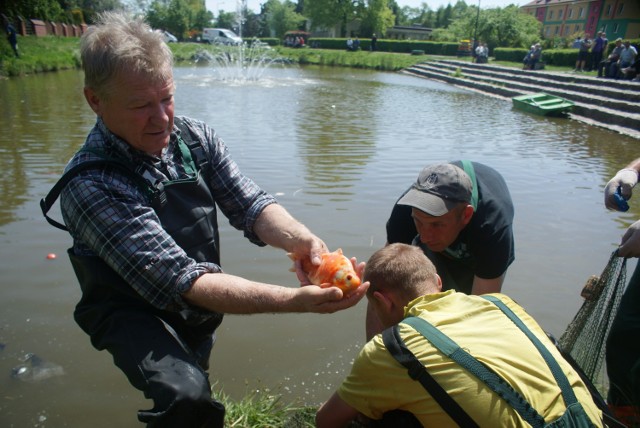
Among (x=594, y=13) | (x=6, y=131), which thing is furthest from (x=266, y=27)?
(x=6, y=131)

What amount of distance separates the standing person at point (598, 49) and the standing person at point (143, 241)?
30.0 meters

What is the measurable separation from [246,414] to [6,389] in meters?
1.75

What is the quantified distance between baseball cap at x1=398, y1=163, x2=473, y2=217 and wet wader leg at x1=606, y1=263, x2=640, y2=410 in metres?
1.12

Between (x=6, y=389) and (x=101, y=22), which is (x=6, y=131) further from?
(x=101, y=22)

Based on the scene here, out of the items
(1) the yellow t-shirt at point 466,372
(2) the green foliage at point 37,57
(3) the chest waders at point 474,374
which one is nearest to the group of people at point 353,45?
(2) the green foliage at point 37,57

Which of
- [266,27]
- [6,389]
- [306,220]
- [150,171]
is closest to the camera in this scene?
[150,171]

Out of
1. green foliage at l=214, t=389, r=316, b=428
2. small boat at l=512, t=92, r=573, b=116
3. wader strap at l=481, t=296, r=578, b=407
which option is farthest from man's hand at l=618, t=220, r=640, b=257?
small boat at l=512, t=92, r=573, b=116

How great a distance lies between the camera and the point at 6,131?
11.5 meters

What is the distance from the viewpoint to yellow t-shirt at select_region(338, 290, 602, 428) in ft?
6.36

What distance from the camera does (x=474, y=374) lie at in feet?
6.39

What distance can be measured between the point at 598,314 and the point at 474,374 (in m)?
1.75

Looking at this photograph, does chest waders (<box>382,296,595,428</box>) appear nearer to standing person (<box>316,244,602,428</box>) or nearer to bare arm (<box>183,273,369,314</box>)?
standing person (<box>316,244,602,428</box>)

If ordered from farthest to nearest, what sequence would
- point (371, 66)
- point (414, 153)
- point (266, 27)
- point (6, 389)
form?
point (266, 27)
point (371, 66)
point (414, 153)
point (6, 389)

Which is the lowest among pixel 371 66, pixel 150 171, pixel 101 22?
pixel 371 66
